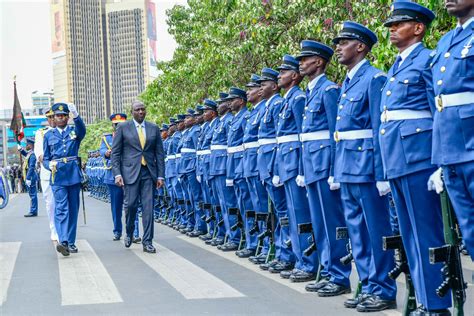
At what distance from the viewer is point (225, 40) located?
1905 cm

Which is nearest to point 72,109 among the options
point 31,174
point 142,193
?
point 142,193

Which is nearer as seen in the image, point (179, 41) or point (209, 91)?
point (209, 91)

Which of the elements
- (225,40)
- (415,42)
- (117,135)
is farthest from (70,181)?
(225,40)

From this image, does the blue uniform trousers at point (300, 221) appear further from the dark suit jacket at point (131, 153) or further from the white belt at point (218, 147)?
the dark suit jacket at point (131, 153)

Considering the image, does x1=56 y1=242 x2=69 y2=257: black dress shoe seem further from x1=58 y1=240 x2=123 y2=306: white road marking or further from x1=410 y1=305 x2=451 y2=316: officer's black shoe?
x1=410 y1=305 x2=451 y2=316: officer's black shoe

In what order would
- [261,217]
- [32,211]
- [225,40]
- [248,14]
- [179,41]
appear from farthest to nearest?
[179,41] < [32,211] < [225,40] < [248,14] < [261,217]

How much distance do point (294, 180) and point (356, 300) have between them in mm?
1894

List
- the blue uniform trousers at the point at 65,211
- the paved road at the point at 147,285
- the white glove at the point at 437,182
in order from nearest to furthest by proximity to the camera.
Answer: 1. the white glove at the point at 437,182
2. the paved road at the point at 147,285
3. the blue uniform trousers at the point at 65,211

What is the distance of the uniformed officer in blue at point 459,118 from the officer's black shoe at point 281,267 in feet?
13.7

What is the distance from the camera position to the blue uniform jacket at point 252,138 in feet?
32.0

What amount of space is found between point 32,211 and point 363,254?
704 inches

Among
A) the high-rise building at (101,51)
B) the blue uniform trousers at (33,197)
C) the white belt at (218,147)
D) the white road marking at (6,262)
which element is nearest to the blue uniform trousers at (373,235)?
the white road marking at (6,262)

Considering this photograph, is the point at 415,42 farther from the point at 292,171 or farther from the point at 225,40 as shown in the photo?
the point at 225,40

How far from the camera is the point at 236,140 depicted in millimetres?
10914
